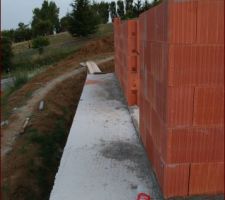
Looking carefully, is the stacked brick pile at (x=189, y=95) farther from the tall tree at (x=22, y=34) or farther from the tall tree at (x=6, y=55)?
the tall tree at (x=22, y=34)

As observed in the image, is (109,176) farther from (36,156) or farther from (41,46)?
(41,46)

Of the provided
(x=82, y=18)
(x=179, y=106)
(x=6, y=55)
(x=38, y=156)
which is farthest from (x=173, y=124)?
(x=82, y=18)

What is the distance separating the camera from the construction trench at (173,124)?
3203mm

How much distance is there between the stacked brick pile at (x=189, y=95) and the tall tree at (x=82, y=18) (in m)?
26.9

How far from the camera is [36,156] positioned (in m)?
6.77

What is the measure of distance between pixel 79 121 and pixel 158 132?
119 inches

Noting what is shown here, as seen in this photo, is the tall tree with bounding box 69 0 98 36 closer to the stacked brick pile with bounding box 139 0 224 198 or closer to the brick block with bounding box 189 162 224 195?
the stacked brick pile with bounding box 139 0 224 198

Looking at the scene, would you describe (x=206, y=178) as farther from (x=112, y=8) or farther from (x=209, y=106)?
(x=112, y=8)

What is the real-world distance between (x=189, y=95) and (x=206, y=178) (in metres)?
1.01

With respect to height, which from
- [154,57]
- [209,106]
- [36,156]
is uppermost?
[154,57]

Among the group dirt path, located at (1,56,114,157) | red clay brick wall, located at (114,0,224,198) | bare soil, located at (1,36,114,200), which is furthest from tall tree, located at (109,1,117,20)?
red clay brick wall, located at (114,0,224,198)

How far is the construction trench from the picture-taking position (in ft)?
10.5

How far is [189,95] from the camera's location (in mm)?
3354

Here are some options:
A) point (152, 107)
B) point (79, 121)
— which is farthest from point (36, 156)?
point (152, 107)
